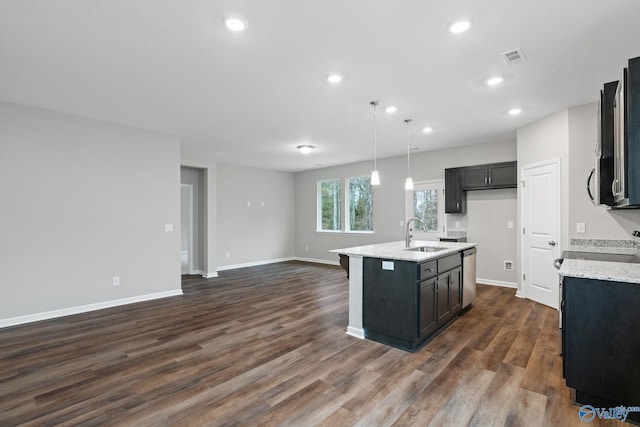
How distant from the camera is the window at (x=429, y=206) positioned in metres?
6.28

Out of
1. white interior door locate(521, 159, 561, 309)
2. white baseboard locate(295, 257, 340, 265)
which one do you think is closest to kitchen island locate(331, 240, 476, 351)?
white interior door locate(521, 159, 561, 309)

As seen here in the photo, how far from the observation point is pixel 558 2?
6.54ft

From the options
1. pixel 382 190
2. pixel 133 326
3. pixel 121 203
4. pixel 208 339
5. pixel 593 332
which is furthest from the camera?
Result: pixel 382 190

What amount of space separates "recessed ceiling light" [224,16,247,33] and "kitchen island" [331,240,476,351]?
2313 millimetres

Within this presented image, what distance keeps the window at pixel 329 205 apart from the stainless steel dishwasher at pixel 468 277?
4.34m

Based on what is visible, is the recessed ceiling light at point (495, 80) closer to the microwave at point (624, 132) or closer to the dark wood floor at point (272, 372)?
the microwave at point (624, 132)

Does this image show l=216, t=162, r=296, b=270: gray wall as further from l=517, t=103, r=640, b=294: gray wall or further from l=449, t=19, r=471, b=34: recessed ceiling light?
l=517, t=103, r=640, b=294: gray wall

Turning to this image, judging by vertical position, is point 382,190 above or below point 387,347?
above

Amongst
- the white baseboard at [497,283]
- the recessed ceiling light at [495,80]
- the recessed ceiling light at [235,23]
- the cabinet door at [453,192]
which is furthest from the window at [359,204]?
the recessed ceiling light at [235,23]

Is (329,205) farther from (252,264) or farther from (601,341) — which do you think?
(601,341)

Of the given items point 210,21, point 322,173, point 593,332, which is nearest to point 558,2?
point 593,332

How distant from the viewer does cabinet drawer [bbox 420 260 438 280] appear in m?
3.00

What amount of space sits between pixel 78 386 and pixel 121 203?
285cm

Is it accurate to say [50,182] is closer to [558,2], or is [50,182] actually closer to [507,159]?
[558,2]
